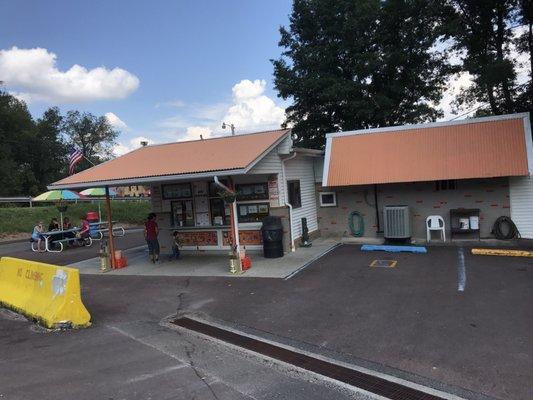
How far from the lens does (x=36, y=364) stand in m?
6.15

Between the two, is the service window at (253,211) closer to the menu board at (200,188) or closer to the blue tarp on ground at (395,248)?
the menu board at (200,188)

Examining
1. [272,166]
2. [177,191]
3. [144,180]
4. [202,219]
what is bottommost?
[202,219]

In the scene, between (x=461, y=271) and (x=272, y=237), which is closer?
(x=461, y=271)

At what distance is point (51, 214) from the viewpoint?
29.6 metres

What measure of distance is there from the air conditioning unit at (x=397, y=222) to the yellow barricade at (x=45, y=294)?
1000 centimetres

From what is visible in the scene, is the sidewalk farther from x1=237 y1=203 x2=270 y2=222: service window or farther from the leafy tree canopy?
the leafy tree canopy

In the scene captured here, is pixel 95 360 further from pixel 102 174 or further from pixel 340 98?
pixel 340 98

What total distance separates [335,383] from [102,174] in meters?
11.1

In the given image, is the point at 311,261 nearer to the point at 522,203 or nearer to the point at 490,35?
the point at 522,203

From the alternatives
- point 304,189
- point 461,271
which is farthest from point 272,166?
point 461,271

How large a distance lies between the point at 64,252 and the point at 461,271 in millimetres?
15342

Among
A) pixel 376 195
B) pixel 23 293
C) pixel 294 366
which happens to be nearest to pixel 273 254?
pixel 376 195

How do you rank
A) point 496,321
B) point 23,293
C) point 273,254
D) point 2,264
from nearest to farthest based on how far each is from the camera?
1. point 496,321
2. point 23,293
3. point 2,264
4. point 273,254

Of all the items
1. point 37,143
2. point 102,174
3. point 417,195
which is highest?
point 37,143
